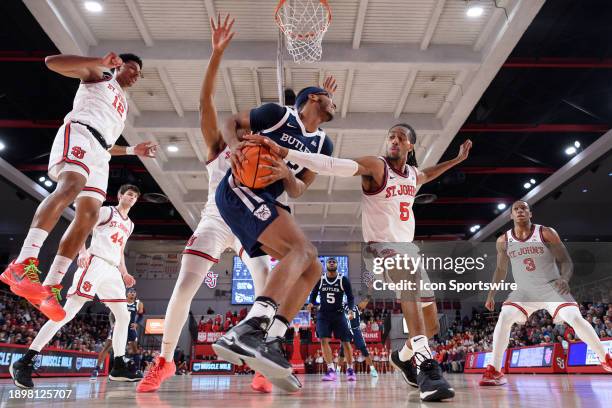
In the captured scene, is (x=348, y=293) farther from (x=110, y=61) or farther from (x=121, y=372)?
(x=110, y=61)

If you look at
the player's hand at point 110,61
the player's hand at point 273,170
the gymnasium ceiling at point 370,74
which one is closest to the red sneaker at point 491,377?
the player's hand at point 273,170

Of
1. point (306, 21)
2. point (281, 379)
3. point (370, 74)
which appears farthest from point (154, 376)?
point (370, 74)

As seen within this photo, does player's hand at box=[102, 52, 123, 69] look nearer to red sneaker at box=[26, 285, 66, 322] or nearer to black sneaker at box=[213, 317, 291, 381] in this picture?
red sneaker at box=[26, 285, 66, 322]

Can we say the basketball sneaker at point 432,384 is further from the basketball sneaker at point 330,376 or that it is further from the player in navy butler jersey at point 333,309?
the player in navy butler jersey at point 333,309

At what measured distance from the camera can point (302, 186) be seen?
9.20 feet

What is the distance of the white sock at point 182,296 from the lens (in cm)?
325

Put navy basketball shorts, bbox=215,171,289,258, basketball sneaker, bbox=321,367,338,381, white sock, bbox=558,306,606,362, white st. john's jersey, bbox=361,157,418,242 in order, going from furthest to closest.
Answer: basketball sneaker, bbox=321,367,338,381, white sock, bbox=558,306,606,362, white st. john's jersey, bbox=361,157,418,242, navy basketball shorts, bbox=215,171,289,258

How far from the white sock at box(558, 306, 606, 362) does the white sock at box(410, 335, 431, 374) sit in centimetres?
251

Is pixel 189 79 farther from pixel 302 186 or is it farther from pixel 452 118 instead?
pixel 302 186

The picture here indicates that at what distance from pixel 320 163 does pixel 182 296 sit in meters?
1.35

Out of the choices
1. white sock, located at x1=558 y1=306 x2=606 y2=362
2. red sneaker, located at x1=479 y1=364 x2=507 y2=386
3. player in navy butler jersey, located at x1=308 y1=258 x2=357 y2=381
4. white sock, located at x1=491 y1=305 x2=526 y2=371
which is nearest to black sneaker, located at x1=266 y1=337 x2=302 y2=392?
red sneaker, located at x1=479 y1=364 x2=507 y2=386

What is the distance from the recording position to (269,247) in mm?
2479

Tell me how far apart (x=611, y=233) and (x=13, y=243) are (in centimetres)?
2573

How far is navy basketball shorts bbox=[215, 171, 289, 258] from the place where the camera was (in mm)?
2424
